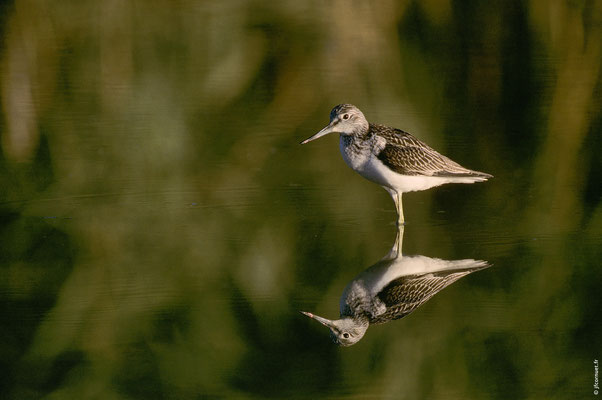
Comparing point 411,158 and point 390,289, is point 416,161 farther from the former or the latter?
point 390,289

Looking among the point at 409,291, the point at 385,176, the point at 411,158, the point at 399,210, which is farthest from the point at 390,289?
the point at 411,158

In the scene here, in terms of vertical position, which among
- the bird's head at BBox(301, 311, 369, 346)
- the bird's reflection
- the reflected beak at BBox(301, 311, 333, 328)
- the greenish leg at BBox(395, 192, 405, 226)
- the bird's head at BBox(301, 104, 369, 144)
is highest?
the bird's head at BBox(301, 104, 369, 144)

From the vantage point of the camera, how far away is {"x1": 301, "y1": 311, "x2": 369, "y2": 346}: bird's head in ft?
16.8

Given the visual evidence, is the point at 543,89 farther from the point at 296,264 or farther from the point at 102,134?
the point at 296,264

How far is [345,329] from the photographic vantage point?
17.1 feet

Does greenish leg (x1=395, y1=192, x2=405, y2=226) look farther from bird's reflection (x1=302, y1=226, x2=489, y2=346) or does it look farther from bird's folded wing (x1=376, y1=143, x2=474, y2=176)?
bird's reflection (x1=302, y1=226, x2=489, y2=346)

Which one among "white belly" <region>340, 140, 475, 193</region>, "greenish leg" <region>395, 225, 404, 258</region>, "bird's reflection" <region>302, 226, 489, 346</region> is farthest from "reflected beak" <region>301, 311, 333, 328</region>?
"white belly" <region>340, 140, 475, 193</region>

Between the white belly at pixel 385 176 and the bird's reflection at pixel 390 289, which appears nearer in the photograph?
the bird's reflection at pixel 390 289

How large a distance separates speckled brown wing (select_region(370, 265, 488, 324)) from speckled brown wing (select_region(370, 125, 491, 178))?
4.85ft

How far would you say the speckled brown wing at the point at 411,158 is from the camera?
7346 mm

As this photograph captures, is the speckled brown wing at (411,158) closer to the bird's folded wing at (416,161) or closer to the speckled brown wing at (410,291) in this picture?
the bird's folded wing at (416,161)

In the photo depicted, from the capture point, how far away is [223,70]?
11.6 meters

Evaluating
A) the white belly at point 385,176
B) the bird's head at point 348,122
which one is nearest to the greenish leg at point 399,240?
the white belly at point 385,176

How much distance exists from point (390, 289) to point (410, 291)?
0.37 feet
